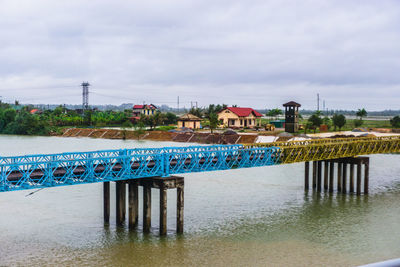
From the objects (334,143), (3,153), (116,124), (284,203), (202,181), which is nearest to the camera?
(284,203)

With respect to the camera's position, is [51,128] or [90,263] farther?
[51,128]

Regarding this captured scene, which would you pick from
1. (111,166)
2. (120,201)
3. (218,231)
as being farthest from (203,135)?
(111,166)

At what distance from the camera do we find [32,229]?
33.4 metres

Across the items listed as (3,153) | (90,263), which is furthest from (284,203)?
(3,153)

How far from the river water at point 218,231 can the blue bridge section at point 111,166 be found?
408 centimetres

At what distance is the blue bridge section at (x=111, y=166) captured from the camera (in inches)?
1125

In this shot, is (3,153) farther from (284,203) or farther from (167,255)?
(167,255)

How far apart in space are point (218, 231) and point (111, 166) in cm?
915

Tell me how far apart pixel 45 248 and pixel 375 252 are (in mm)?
21149

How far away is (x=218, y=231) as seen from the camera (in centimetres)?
3394

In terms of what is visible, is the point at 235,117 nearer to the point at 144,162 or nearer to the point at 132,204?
the point at 144,162

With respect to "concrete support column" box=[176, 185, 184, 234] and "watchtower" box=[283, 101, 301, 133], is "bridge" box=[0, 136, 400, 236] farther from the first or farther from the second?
"watchtower" box=[283, 101, 301, 133]

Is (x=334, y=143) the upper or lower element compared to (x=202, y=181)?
upper

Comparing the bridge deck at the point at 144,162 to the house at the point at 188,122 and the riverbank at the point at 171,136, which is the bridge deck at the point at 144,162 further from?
the house at the point at 188,122
